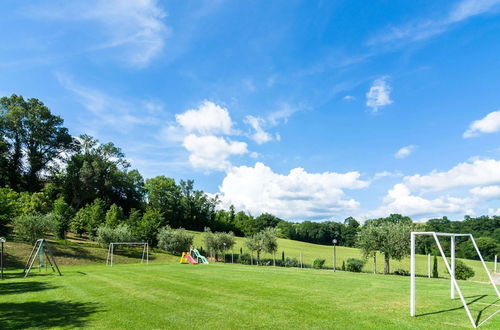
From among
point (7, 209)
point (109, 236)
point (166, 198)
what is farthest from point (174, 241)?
point (166, 198)

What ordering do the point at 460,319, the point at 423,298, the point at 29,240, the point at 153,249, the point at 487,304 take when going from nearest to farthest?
the point at 460,319
the point at 487,304
the point at 423,298
the point at 29,240
the point at 153,249

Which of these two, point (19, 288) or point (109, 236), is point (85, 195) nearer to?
point (109, 236)

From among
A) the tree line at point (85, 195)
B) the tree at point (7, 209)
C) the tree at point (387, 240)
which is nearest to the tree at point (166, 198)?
the tree line at point (85, 195)

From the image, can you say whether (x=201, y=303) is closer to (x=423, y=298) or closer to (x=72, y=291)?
(x=72, y=291)

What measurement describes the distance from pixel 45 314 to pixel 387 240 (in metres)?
33.8

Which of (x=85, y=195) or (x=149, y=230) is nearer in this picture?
(x=149, y=230)

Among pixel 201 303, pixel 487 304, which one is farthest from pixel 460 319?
pixel 201 303

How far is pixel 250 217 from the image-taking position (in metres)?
100

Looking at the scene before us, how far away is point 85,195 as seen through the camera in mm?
67875

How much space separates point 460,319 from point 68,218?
2135 inches

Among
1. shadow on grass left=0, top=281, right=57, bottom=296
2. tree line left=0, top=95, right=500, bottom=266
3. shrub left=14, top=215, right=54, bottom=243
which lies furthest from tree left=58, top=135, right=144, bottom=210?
shadow on grass left=0, top=281, right=57, bottom=296

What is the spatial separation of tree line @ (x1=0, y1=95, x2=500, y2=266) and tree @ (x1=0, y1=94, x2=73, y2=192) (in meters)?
0.15

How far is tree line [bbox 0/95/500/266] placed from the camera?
46.8m

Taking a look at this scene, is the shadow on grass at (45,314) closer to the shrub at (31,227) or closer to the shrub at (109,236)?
the shrub at (31,227)
